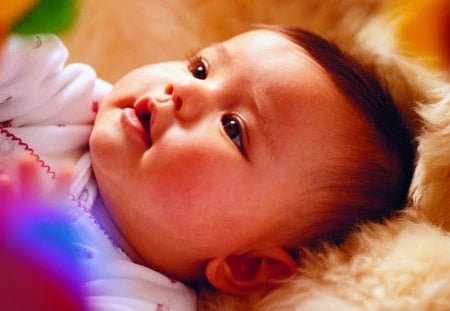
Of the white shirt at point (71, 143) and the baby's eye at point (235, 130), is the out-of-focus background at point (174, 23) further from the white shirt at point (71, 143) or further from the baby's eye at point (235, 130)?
the baby's eye at point (235, 130)

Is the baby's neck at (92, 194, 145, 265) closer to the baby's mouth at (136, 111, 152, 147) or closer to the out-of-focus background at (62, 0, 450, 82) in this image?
the baby's mouth at (136, 111, 152, 147)

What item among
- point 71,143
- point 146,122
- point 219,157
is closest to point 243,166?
point 219,157

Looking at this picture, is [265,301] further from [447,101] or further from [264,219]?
[447,101]

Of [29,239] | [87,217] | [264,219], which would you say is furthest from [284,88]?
[29,239]

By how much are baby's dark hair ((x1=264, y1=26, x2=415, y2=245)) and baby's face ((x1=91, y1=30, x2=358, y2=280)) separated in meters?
0.02

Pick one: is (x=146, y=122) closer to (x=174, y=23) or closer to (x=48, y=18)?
(x=174, y=23)

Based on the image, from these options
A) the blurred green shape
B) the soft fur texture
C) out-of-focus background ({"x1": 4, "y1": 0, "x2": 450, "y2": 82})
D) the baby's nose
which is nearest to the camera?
the blurred green shape

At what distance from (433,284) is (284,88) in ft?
0.92

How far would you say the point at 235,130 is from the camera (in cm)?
75

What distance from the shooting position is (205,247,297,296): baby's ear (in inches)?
29.6

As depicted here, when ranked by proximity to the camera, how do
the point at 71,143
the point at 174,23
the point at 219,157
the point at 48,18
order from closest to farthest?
the point at 48,18 < the point at 219,157 < the point at 71,143 < the point at 174,23

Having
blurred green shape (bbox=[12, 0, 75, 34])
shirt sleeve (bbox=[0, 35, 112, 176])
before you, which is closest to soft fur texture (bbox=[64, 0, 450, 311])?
shirt sleeve (bbox=[0, 35, 112, 176])

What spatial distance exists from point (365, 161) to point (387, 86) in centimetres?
18

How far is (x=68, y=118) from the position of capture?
0.85 m
